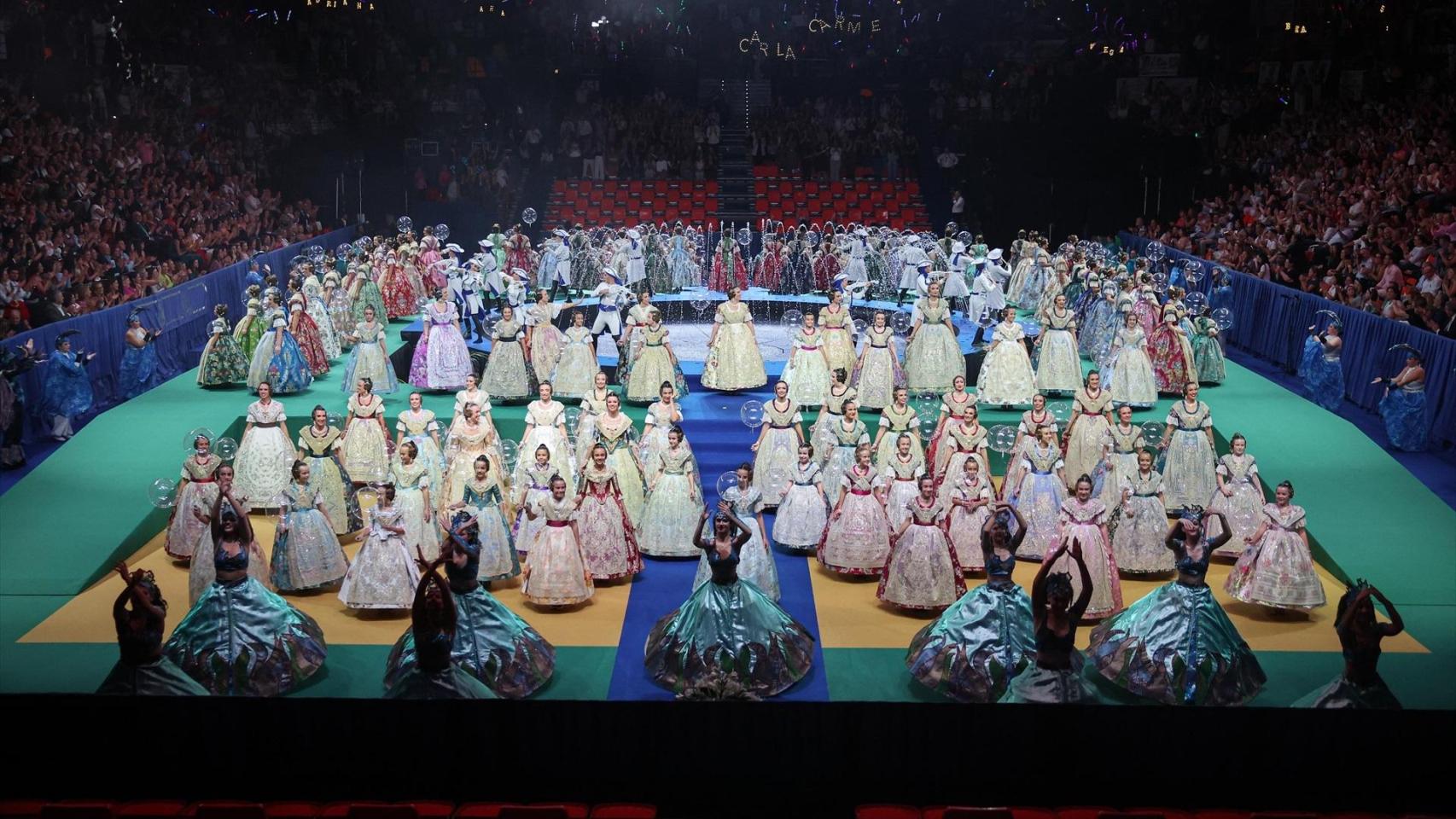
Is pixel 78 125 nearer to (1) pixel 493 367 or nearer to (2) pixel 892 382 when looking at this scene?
(1) pixel 493 367

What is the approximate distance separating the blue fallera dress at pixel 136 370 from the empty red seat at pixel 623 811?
10234 millimetres

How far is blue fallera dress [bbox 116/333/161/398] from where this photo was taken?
609 inches

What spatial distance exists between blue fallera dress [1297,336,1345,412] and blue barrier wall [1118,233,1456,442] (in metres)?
0.35

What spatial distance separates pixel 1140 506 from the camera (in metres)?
11.0

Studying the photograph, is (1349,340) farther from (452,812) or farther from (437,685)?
(452,812)

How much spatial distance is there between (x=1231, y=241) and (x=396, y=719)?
54.3 feet

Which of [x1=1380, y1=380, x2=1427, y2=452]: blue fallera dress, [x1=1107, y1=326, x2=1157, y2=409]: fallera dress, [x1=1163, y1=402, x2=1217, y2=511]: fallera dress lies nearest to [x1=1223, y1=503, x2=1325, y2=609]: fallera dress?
[x1=1163, y1=402, x2=1217, y2=511]: fallera dress

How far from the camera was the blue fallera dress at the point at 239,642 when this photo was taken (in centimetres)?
872

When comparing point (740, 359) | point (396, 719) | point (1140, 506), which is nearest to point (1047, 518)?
point (1140, 506)

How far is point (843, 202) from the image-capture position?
87.5 ft

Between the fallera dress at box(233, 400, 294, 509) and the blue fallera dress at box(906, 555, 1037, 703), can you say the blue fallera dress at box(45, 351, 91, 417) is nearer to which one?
the fallera dress at box(233, 400, 294, 509)

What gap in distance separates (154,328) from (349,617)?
7551 mm

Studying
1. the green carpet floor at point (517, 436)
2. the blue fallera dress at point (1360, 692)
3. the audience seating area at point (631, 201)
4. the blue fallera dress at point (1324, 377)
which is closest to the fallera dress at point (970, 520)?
the green carpet floor at point (517, 436)

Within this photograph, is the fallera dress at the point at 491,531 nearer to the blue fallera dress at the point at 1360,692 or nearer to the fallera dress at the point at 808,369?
the fallera dress at the point at 808,369
